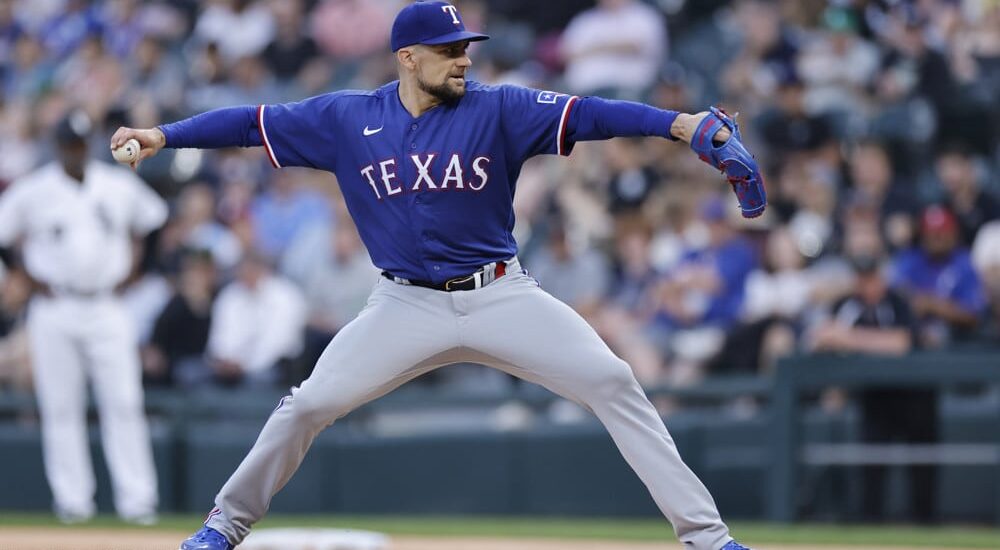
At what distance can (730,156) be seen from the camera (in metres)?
4.77

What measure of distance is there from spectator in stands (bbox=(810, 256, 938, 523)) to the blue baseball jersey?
3.89 metres

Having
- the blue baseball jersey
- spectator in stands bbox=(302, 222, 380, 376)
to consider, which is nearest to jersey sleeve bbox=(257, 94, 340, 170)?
the blue baseball jersey

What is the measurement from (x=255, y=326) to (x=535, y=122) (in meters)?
5.89

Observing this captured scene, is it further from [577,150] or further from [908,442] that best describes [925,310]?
[577,150]

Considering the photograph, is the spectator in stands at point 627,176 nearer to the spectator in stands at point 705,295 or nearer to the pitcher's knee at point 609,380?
the spectator in stands at point 705,295

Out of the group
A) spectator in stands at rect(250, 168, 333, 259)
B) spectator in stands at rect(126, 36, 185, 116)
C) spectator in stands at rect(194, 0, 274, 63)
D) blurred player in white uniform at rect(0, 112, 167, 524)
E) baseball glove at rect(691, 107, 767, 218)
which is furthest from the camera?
spectator in stands at rect(194, 0, 274, 63)

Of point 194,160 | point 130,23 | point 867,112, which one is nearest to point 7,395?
point 194,160

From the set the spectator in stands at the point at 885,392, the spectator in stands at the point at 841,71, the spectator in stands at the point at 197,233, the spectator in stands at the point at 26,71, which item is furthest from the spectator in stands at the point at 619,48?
the spectator in stands at the point at 26,71

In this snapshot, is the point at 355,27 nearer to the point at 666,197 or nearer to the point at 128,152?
the point at 666,197

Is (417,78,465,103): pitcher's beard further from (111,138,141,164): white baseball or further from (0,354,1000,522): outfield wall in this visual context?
(0,354,1000,522): outfield wall

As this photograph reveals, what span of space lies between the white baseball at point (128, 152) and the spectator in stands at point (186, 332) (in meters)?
5.86

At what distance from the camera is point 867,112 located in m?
11.1

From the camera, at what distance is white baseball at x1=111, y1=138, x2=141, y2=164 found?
Answer: 16.9 ft

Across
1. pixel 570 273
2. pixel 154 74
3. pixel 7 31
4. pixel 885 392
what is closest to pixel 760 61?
pixel 570 273
